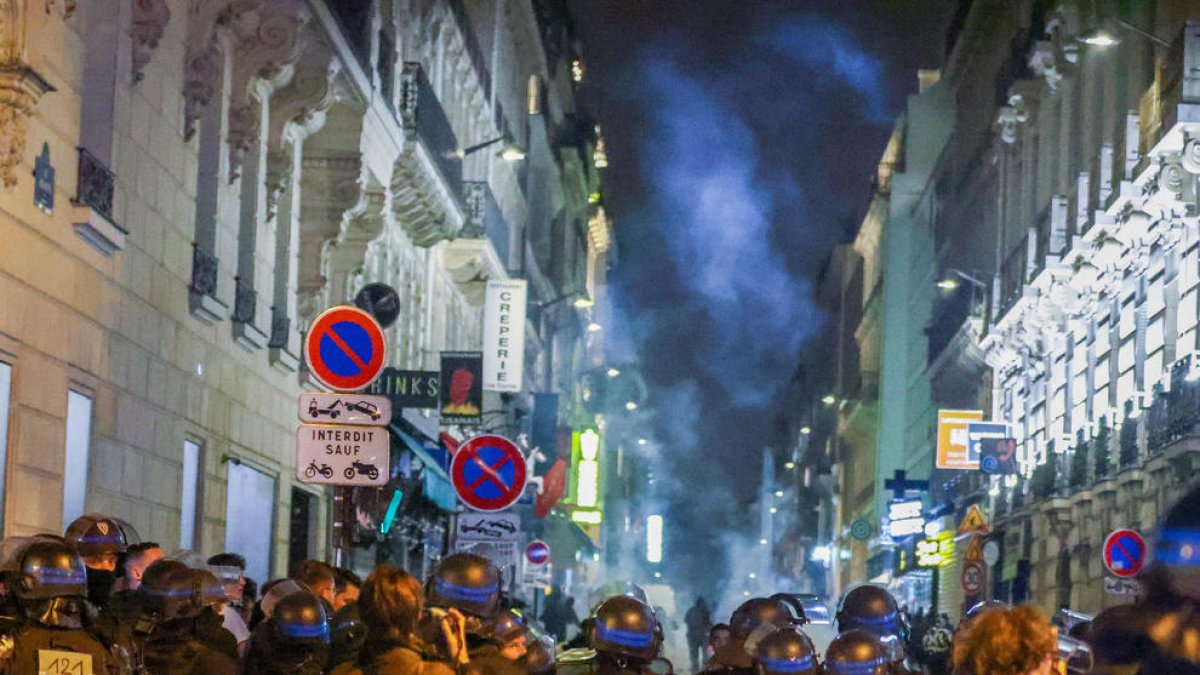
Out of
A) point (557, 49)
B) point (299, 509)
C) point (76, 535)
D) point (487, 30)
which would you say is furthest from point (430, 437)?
point (557, 49)

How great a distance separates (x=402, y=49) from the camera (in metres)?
31.9

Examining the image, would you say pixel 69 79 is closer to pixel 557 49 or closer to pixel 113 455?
pixel 113 455

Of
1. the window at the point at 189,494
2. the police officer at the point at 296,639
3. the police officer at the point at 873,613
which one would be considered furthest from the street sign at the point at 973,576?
the police officer at the point at 296,639

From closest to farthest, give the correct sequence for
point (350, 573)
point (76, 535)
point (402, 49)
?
1. point (76, 535)
2. point (350, 573)
3. point (402, 49)

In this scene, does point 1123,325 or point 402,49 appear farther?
point 1123,325

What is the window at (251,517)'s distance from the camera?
70.6 feet

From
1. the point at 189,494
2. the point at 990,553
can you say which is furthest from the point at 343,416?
the point at 990,553

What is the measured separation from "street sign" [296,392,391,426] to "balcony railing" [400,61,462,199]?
17.3 meters

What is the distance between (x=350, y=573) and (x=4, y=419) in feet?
9.84

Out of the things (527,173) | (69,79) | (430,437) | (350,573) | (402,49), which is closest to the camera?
(350,573)

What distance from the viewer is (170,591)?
8969 millimetres

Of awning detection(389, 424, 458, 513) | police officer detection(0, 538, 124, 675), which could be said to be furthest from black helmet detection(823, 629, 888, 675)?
awning detection(389, 424, 458, 513)

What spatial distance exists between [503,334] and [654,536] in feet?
403

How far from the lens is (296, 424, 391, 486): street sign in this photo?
1307 cm
